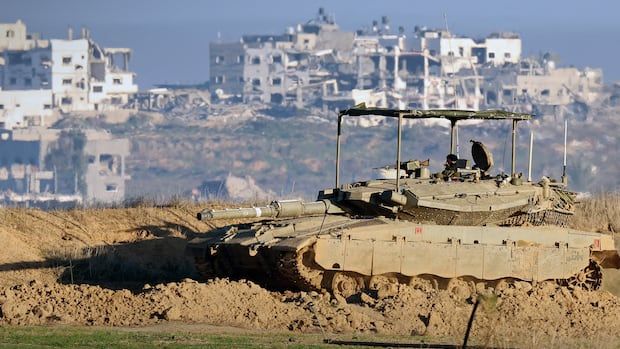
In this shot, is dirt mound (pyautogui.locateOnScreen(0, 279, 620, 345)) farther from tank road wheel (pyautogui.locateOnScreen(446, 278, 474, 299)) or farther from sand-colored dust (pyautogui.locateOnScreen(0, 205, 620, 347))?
tank road wheel (pyautogui.locateOnScreen(446, 278, 474, 299))

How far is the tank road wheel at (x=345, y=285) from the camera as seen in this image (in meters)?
26.2

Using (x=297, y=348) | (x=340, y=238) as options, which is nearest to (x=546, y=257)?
(x=340, y=238)

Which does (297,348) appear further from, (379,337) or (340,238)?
(340,238)

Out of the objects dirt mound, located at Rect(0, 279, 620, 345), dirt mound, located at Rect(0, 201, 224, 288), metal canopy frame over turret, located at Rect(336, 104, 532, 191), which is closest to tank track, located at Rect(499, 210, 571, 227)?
metal canopy frame over turret, located at Rect(336, 104, 532, 191)

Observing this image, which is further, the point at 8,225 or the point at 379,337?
the point at 8,225

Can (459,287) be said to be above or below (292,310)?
below

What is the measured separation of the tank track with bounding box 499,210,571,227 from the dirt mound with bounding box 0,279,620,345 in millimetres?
3775

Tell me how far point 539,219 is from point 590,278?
1.43 metres

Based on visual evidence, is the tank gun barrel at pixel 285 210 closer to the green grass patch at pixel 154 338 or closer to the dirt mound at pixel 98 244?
the dirt mound at pixel 98 244

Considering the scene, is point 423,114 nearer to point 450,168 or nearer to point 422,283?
point 450,168

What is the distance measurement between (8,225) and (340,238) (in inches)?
294

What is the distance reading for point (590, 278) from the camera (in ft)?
93.0

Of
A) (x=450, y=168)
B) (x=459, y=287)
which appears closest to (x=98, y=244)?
(x=450, y=168)

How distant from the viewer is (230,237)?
26750 millimetres
